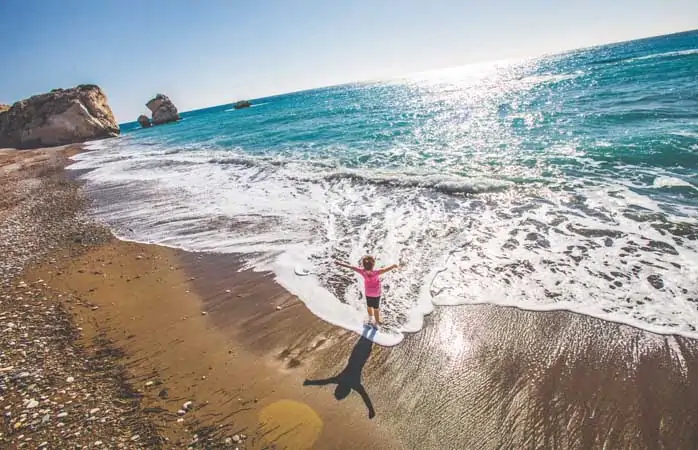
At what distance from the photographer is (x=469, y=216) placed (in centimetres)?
960

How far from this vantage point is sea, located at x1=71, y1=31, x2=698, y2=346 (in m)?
6.15

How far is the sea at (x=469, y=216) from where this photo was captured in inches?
242

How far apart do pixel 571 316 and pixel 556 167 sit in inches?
372

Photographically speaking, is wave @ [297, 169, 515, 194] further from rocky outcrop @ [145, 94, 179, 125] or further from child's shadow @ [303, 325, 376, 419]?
rocky outcrop @ [145, 94, 179, 125]

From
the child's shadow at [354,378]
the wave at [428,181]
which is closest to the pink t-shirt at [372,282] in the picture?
the child's shadow at [354,378]

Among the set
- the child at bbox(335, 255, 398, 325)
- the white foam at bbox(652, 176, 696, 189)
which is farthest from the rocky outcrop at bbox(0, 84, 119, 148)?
the white foam at bbox(652, 176, 696, 189)

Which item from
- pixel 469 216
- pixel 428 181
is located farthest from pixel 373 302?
pixel 428 181

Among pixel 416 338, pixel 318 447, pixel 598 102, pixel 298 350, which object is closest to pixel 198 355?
pixel 298 350

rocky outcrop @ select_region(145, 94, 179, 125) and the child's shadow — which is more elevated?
rocky outcrop @ select_region(145, 94, 179, 125)

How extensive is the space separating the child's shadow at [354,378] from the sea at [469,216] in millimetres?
421

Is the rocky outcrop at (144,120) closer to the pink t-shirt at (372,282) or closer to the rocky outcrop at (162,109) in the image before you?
the rocky outcrop at (162,109)

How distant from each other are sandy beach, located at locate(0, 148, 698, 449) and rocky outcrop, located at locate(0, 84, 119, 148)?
68.5 m

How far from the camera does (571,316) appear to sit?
5445mm

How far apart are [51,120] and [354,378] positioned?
75.3 meters
